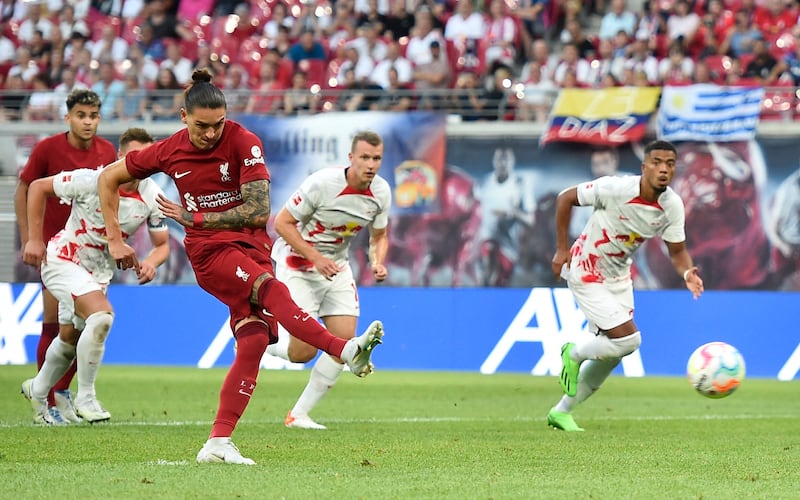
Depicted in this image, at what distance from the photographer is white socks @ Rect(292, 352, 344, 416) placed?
10.9m

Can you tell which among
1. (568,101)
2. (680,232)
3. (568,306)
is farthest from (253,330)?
(568,101)

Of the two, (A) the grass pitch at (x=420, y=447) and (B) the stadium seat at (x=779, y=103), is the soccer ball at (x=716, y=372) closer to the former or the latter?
(A) the grass pitch at (x=420, y=447)

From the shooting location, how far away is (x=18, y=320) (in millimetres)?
19047

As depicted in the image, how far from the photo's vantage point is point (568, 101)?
23094 millimetres

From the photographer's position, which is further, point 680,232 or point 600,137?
point 600,137

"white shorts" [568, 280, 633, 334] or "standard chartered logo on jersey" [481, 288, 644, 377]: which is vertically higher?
"white shorts" [568, 280, 633, 334]

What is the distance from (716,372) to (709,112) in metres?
13.0

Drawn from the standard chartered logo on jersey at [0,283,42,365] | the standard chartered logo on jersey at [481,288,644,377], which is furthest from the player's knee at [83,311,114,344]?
the standard chartered logo on jersey at [0,283,42,365]

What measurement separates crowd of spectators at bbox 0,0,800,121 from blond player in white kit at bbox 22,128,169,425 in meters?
13.1

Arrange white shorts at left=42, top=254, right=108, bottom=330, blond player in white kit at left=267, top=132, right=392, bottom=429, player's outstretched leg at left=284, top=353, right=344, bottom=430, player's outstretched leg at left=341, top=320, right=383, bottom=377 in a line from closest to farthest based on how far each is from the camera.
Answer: player's outstretched leg at left=341, top=320, right=383, bottom=377
white shorts at left=42, top=254, right=108, bottom=330
player's outstretched leg at left=284, top=353, right=344, bottom=430
blond player in white kit at left=267, top=132, right=392, bottom=429

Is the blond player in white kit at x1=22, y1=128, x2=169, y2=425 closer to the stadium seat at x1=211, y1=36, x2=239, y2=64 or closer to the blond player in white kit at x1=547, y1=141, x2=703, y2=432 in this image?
the blond player in white kit at x1=547, y1=141, x2=703, y2=432

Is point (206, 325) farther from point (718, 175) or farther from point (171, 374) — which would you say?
point (718, 175)

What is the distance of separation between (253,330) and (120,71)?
61.7 feet

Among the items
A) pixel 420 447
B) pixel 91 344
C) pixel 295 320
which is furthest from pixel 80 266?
pixel 295 320
